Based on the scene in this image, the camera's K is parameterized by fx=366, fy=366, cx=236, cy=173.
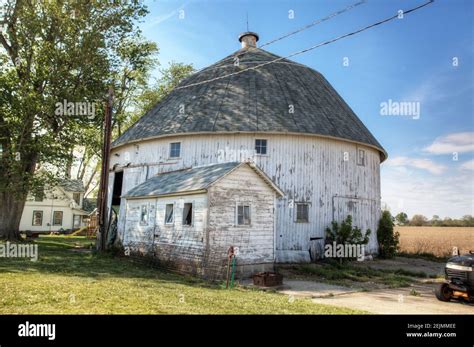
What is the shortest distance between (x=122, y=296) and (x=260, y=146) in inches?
446

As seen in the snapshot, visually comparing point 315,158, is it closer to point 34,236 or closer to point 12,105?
point 12,105

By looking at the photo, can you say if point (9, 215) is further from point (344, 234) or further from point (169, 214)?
point (344, 234)

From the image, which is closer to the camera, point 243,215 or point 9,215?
point 243,215

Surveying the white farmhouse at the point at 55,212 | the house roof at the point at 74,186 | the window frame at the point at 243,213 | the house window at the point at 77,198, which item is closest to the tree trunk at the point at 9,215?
the window frame at the point at 243,213

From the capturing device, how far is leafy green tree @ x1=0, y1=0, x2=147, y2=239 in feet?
71.4

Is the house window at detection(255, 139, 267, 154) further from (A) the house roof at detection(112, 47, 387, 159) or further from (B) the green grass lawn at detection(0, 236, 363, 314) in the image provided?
(B) the green grass lawn at detection(0, 236, 363, 314)

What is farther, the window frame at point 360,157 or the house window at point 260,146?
the window frame at point 360,157

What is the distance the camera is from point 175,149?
64.5 feet

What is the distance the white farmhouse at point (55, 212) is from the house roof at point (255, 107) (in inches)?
1019

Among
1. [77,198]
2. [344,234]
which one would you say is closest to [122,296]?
[344,234]

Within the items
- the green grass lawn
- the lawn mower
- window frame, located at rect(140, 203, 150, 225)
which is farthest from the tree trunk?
the lawn mower

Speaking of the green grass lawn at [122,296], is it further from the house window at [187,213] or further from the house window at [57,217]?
the house window at [57,217]

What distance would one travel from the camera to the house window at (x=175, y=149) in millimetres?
19516

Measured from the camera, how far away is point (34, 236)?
102ft
